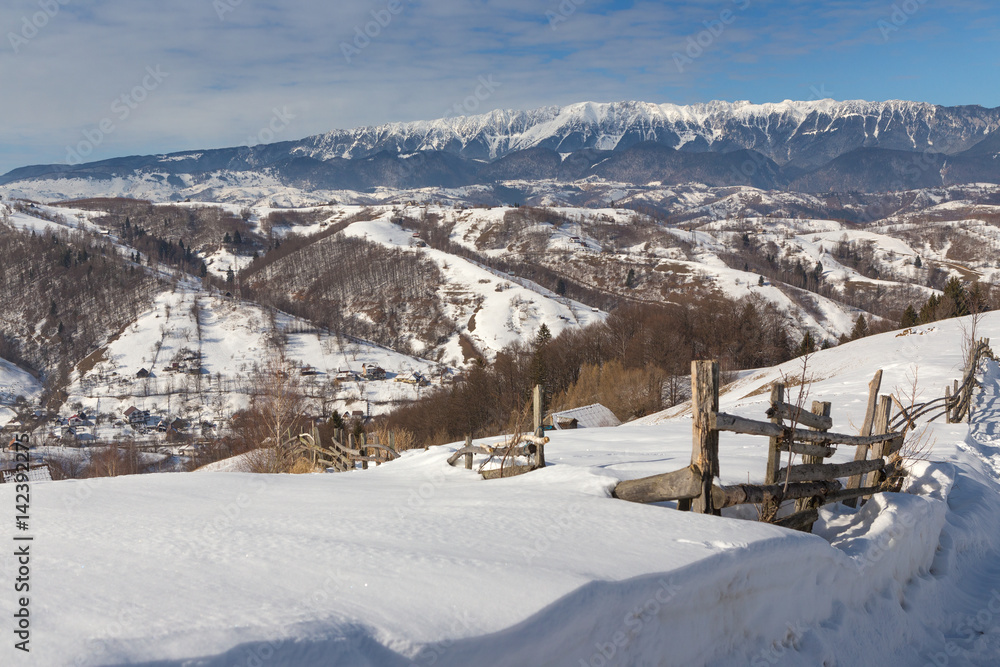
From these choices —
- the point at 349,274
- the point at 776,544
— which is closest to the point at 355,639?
the point at 776,544

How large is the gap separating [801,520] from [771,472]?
758mm

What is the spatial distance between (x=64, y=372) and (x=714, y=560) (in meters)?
171

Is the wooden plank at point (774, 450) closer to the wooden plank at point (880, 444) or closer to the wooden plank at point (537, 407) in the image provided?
the wooden plank at point (880, 444)

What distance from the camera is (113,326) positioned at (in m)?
156

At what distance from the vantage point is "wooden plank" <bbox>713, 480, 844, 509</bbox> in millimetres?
6199

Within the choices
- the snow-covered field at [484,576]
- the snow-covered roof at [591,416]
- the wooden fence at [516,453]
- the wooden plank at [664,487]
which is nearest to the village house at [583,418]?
the snow-covered roof at [591,416]

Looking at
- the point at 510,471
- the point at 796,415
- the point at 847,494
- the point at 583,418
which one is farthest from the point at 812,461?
the point at 583,418

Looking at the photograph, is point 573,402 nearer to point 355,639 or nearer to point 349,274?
point 355,639

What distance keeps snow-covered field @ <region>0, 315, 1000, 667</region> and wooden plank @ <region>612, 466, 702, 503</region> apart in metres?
0.30

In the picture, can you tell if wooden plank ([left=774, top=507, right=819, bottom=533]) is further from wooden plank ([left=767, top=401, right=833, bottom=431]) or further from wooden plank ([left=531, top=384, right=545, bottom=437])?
wooden plank ([left=531, top=384, right=545, bottom=437])

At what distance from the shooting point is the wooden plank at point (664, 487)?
20.3 ft

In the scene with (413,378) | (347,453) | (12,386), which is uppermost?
(347,453)

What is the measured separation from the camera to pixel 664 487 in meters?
6.35

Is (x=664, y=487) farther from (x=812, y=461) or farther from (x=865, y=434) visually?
(x=865, y=434)
